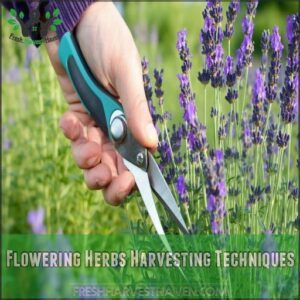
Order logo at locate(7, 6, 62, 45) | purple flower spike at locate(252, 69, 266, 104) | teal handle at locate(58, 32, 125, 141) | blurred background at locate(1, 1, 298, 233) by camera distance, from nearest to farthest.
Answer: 1. purple flower spike at locate(252, 69, 266, 104)
2. teal handle at locate(58, 32, 125, 141)
3. logo at locate(7, 6, 62, 45)
4. blurred background at locate(1, 1, 298, 233)

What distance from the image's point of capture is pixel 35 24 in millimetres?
2037

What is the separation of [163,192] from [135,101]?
25 centimetres

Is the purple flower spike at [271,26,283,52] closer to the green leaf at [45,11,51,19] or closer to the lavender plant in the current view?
the lavender plant

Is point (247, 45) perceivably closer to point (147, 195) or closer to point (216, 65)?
point (216, 65)

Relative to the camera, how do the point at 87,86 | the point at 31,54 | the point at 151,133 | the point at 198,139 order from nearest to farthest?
the point at 198,139, the point at 151,133, the point at 87,86, the point at 31,54

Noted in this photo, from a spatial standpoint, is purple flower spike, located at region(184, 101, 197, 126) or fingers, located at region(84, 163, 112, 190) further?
fingers, located at region(84, 163, 112, 190)

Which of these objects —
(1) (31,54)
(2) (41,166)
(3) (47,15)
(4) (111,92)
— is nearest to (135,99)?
(4) (111,92)

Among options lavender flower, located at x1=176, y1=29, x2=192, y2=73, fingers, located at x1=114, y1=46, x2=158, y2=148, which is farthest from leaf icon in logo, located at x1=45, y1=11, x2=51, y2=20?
lavender flower, located at x1=176, y1=29, x2=192, y2=73

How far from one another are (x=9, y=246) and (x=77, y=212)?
1.10 ft

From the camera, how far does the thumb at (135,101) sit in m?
1.69

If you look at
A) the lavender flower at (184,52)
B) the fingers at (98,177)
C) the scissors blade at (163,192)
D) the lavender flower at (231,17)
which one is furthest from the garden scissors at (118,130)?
the lavender flower at (231,17)

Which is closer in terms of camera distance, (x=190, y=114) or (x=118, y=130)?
(x=190, y=114)

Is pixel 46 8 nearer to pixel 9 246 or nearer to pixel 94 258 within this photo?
pixel 94 258

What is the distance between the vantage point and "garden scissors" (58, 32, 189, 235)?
166cm
